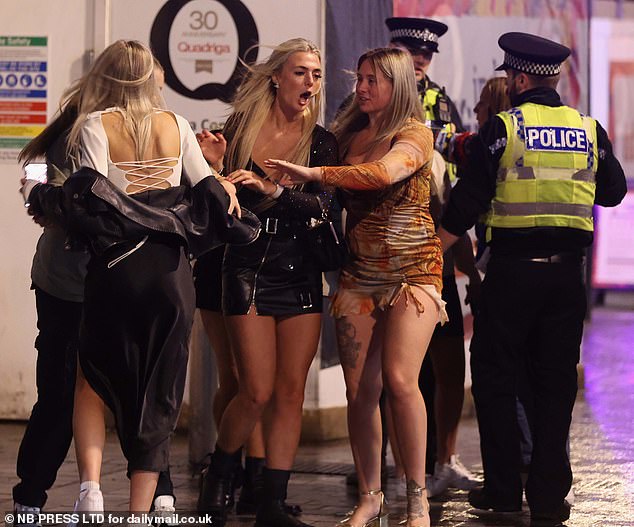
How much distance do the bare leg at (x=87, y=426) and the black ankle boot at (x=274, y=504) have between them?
34.3 inches

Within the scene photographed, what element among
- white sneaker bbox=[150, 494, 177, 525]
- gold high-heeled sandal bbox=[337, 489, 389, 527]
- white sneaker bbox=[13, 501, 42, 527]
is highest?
white sneaker bbox=[150, 494, 177, 525]

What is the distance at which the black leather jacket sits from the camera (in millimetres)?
5012

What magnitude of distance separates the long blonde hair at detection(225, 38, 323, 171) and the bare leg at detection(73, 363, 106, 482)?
1252mm

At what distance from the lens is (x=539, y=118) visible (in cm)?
611

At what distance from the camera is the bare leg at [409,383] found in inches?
225

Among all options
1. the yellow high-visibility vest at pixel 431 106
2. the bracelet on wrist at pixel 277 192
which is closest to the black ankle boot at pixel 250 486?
the bracelet on wrist at pixel 277 192

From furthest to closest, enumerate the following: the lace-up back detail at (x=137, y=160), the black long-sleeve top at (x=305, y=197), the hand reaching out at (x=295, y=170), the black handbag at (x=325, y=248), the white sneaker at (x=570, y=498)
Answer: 1. the white sneaker at (x=570, y=498)
2. the black handbag at (x=325, y=248)
3. the black long-sleeve top at (x=305, y=197)
4. the hand reaching out at (x=295, y=170)
5. the lace-up back detail at (x=137, y=160)

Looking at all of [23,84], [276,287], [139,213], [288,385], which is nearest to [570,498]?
[288,385]

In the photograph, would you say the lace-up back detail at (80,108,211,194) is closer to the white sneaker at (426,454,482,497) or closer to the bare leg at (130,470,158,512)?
the bare leg at (130,470,158,512)

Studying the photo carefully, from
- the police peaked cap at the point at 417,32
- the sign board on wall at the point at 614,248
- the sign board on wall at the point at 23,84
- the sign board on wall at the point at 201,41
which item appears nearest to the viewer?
the police peaked cap at the point at 417,32

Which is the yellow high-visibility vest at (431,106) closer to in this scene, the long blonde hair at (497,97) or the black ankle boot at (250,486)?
the long blonde hair at (497,97)

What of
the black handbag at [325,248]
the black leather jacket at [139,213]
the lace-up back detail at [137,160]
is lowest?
the black handbag at [325,248]

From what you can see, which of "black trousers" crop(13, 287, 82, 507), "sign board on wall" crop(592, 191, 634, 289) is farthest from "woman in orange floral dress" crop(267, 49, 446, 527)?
"sign board on wall" crop(592, 191, 634, 289)

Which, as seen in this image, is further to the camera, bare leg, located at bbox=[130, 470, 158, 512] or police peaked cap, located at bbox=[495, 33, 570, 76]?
police peaked cap, located at bbox=[495, 33, 570, 76]
